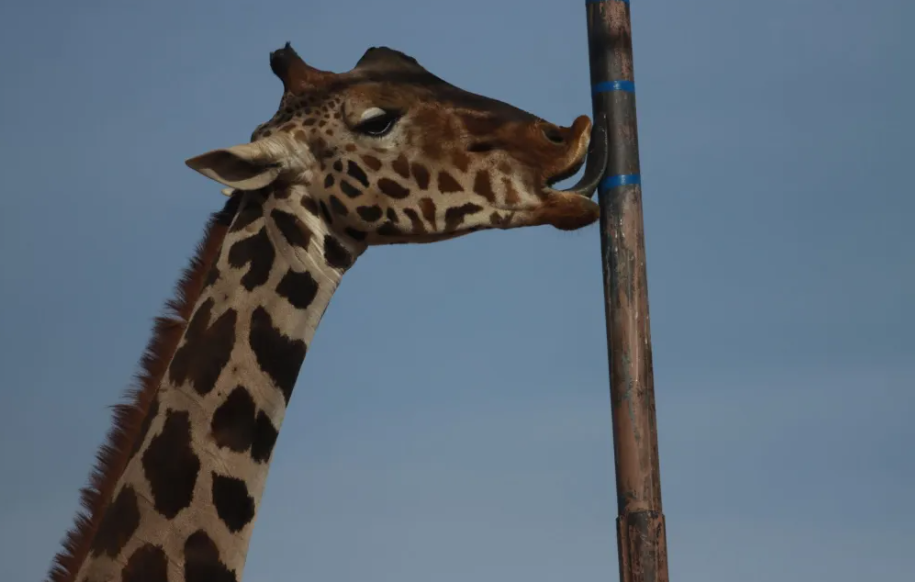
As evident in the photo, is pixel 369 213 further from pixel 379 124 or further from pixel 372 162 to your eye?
pixel 379 124

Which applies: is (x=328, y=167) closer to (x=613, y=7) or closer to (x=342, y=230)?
(x=342, y=230)

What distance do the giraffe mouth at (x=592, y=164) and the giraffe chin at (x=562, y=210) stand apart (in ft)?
0.18

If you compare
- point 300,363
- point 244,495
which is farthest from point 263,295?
point 244,495

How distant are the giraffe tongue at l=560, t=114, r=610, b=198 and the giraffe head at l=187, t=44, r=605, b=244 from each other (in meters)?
0.04

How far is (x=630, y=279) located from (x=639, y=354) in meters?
0.40

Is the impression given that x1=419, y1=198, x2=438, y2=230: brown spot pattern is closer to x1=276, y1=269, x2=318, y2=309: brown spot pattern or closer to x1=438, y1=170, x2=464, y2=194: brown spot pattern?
x1=438, y1=170, x2=464, y2=194: brown spot pattern

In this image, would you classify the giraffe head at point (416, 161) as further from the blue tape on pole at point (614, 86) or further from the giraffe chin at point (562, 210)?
the blue tape on pole at point (614, 86)

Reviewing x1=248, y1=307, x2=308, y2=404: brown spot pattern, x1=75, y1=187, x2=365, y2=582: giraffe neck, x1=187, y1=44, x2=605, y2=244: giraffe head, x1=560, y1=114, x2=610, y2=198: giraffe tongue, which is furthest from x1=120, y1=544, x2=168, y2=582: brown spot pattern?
x1=560, y1=114, x2=610, y2=198: giraffe tongue

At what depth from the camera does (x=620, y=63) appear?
6.94 metres

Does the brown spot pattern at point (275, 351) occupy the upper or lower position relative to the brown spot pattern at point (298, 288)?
lower

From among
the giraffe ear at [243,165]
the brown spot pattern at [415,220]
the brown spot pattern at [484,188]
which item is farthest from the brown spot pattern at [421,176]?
the giraffe ear at [243,165]

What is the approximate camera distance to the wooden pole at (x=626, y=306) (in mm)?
6340

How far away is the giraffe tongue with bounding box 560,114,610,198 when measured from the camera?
6.72 m

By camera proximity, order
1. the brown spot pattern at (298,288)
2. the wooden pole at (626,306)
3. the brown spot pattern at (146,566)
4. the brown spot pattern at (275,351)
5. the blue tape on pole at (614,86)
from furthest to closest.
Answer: the blue tape on pole at (614,86) < the wooden pole at (626,306) < the brown spot pattern at (298,288) < the brown spot pattern at (275,351) < the brown spot pattern at (146,566)
